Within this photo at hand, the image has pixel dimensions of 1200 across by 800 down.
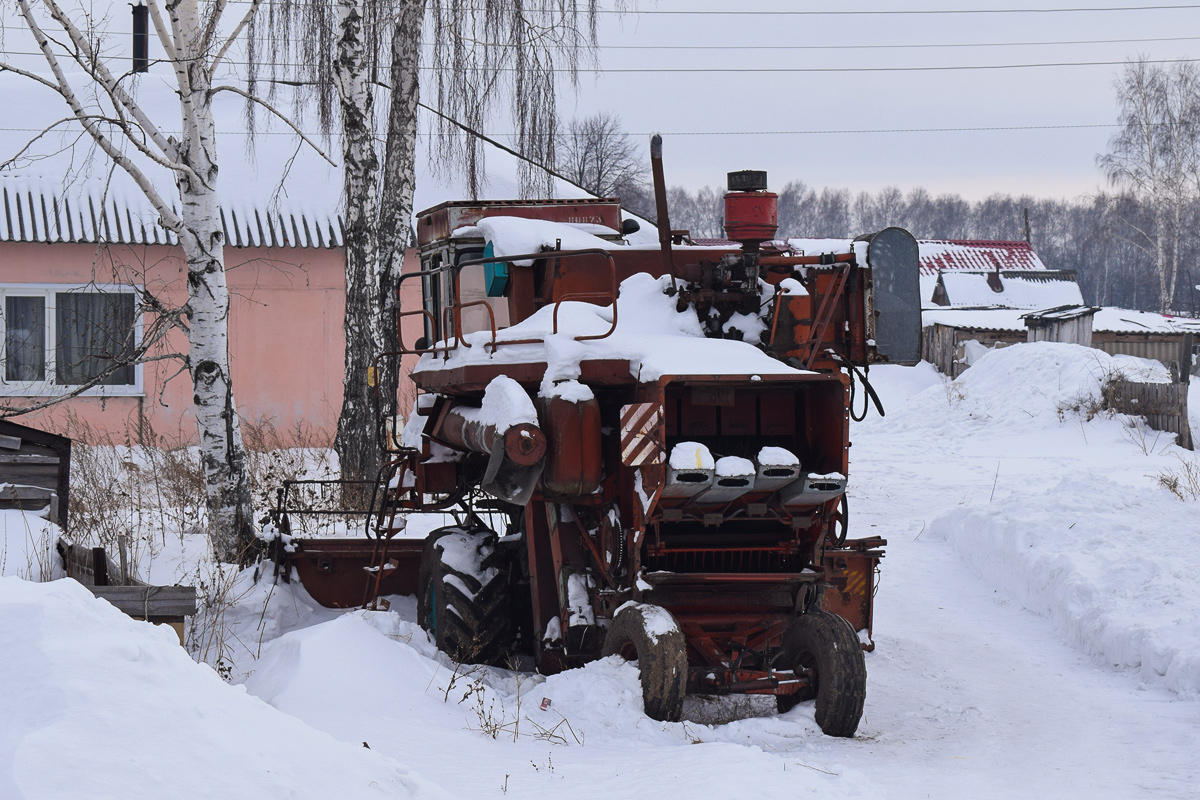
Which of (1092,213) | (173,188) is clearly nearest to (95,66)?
(173,188)

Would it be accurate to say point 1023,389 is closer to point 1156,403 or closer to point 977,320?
point 1156,403

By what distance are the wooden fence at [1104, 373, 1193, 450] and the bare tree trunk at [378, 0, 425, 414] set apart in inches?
492

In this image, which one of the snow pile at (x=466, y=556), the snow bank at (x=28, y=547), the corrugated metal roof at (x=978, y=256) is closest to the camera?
the snow bank at (x=28, y=547)

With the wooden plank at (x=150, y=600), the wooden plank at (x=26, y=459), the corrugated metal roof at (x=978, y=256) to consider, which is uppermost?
the corrugated metal roof at (x=978, y=256)

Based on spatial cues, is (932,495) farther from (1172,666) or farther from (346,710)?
(346,710)

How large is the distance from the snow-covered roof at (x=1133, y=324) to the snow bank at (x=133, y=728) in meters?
30.2

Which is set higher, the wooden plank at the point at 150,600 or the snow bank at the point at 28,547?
the snow bank at the point at 28,547

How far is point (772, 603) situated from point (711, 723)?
2.54ft

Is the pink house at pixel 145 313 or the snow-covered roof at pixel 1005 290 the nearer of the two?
the pink house at pixel 145 313

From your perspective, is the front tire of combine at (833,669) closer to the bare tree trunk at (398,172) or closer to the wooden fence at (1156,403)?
the bare tree trunk at (398,172)

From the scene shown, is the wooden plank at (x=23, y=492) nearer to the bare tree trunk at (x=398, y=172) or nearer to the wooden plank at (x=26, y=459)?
the wooden plank at (x=26, y=459)

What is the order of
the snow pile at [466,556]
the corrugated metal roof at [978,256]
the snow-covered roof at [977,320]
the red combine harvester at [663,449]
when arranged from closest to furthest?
1. the red combine harvester at [663,449]
2. the snow pile at [466,556]
3. the snow-covered roof at [977,320]
4. the corrugated metal roof at [978,256]

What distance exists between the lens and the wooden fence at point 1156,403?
18094 millimetres

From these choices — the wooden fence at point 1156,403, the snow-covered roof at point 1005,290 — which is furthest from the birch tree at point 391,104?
the snow-covered roof at point 1005,290
